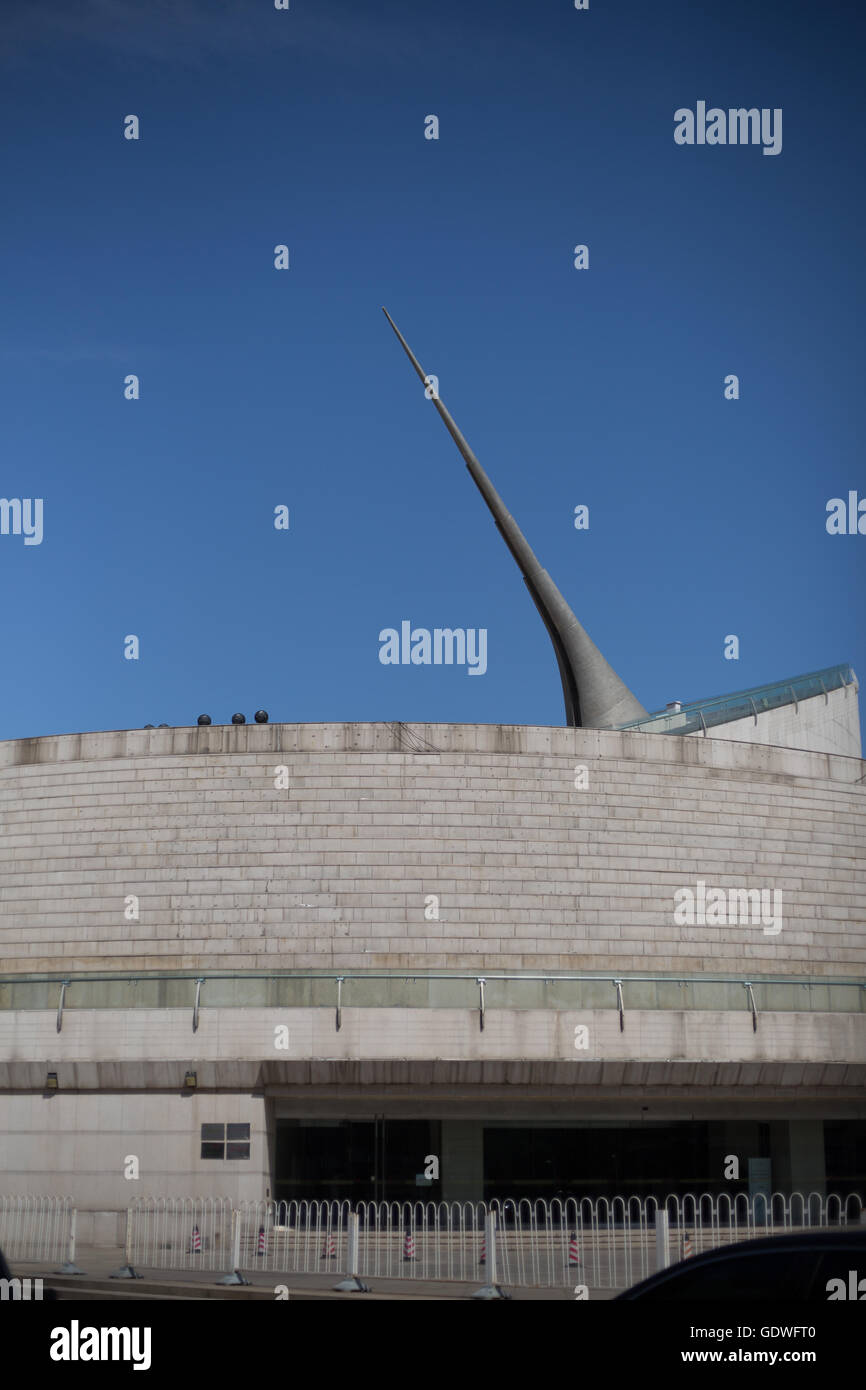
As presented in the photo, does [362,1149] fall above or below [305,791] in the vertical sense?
below

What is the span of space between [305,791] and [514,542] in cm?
1880

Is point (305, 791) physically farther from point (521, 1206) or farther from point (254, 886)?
point (521, 1206)

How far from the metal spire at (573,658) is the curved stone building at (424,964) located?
10904mm

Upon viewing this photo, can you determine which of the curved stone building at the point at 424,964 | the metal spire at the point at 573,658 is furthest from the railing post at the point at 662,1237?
the metal spire at the point at 573,658

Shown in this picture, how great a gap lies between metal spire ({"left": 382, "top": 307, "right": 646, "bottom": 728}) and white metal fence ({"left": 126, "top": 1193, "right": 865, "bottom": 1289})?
17987 millimetres

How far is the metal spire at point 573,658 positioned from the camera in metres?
42.1

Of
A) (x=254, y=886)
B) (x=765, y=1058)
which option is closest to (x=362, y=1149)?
(x=254, y=886)

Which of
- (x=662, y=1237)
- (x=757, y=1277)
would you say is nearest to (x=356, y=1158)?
(x=662, y=1237)

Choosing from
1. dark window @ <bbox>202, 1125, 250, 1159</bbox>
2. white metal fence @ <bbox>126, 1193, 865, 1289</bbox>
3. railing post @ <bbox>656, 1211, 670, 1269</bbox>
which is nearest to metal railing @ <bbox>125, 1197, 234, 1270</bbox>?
white metal fence @ <bbox>126, 1193, 865, 1289</bbox>

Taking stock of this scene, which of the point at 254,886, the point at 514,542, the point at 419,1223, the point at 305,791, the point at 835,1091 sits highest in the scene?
the point at 514,542

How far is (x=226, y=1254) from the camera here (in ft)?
64.9

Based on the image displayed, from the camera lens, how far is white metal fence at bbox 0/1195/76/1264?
2058 centimetres

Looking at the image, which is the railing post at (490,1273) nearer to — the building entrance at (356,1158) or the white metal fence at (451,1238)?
the white metal fence at (451,1238)

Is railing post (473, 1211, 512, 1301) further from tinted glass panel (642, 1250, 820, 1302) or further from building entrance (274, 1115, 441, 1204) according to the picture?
building entrance (274, 1115, 441, 1204)
